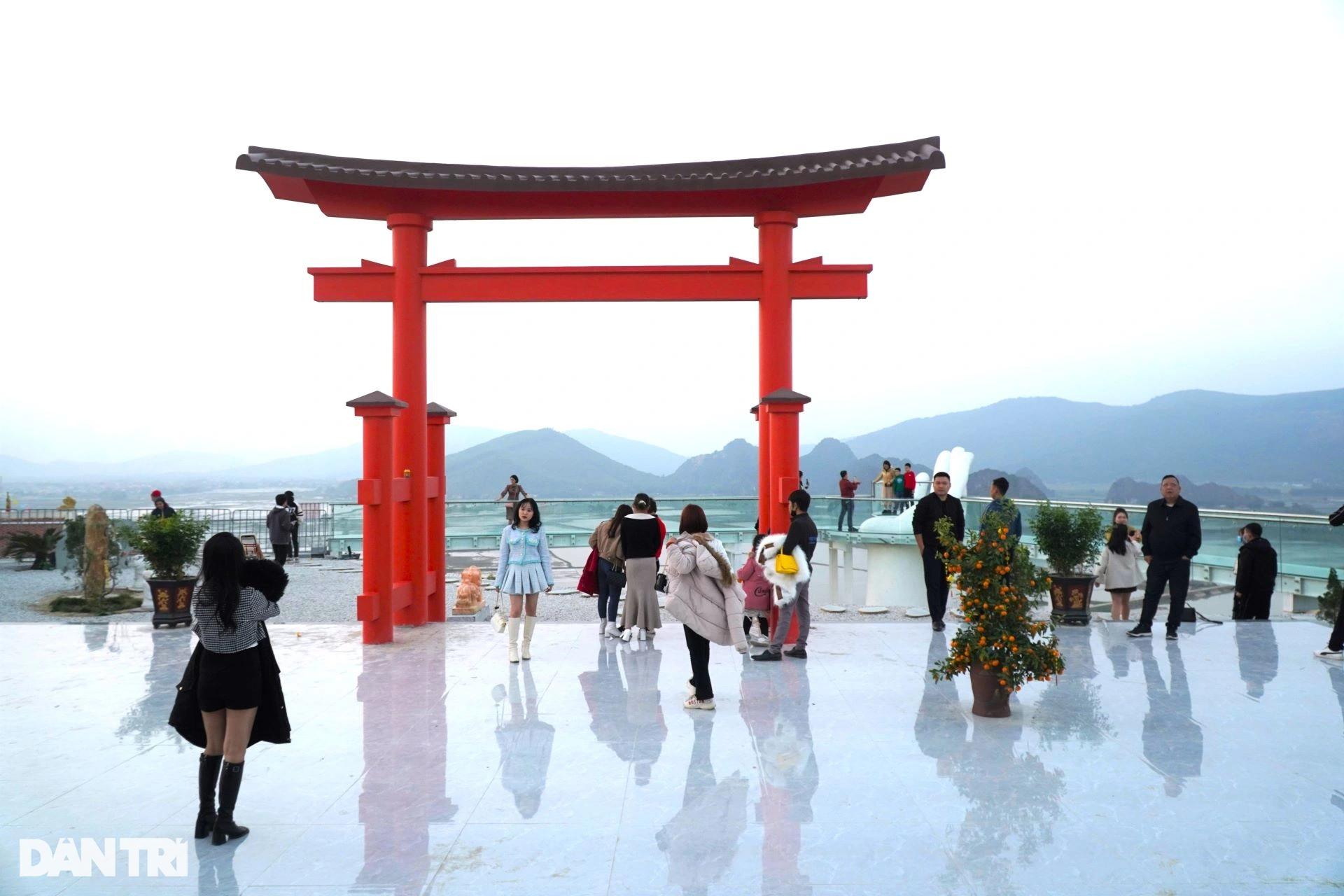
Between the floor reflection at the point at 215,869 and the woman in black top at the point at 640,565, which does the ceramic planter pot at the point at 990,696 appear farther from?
the floor reflection at the point at 215,869

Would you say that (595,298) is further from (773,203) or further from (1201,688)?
(1201,688)

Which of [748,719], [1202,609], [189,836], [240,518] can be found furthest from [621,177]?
[240,518]

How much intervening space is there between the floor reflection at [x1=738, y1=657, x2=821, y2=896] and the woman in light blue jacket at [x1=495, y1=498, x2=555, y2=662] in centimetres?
212

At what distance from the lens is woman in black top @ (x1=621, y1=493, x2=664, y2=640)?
10000 mm

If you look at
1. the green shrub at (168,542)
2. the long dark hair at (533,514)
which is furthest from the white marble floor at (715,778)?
the green shrub at (168,542)

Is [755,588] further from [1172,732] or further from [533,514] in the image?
[1172,732]

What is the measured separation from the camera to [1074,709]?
724 centimetres

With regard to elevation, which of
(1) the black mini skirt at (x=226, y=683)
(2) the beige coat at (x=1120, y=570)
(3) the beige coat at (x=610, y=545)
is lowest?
(2) the beige coat at (x=1120, y=570)

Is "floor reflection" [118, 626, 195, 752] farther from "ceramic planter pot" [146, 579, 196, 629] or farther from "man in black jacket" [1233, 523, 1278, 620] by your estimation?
"man in black jacket" [1233, 523, 1278, 620]

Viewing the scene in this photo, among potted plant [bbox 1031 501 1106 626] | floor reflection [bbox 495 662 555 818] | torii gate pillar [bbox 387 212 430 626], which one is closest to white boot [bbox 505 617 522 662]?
floor reflection [bbox 495 662 555 818]

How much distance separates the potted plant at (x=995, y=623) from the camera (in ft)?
22.2

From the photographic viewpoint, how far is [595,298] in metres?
10.6

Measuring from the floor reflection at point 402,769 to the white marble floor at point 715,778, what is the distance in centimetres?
2

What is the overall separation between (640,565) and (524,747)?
3.85 meters
